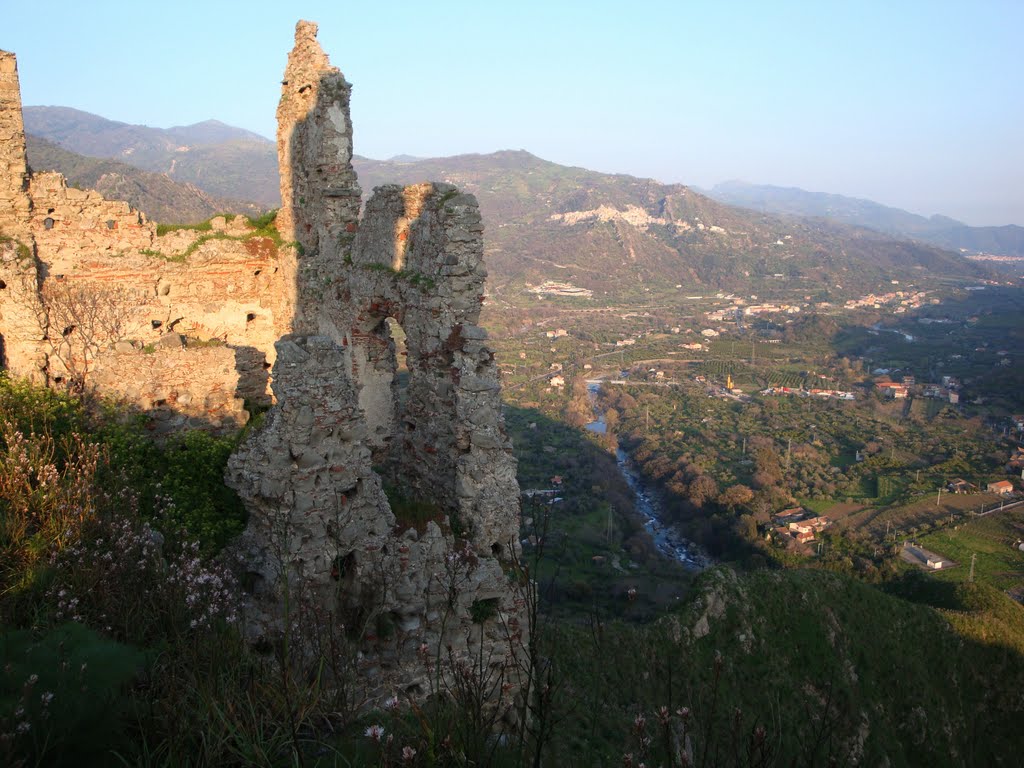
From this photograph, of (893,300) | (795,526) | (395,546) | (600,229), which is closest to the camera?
(395,546)

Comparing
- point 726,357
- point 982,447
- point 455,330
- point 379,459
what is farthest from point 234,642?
point 726,357

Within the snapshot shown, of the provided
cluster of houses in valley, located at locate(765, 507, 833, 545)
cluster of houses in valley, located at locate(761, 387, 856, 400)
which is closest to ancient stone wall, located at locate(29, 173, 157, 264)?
cluster of houses in valley, located at locate(765, 507, 833, 545)

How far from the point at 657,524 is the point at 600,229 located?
9318 centimetres

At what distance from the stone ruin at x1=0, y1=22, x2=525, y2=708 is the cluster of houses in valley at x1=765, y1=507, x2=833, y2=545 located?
28.1 m

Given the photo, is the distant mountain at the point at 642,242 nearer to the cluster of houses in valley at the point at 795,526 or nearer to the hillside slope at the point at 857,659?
the cluster of houses in valley at the point at 795,526

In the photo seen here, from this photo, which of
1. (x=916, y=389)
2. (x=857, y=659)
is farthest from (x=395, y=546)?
(x=916, y=389)

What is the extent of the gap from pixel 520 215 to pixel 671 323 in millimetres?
50478

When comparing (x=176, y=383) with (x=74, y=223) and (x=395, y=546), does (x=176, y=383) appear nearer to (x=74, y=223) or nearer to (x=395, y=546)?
(x=74, y=223)

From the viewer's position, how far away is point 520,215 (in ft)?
430

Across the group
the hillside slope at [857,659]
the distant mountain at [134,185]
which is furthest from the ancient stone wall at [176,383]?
the distant mountain at [134,185]

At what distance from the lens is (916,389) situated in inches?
2474

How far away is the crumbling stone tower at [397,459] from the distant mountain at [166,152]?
8738 cm

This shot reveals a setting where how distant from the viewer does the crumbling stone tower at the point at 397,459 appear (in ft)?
22.6

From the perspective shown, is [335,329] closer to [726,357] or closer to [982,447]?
[982,447]
